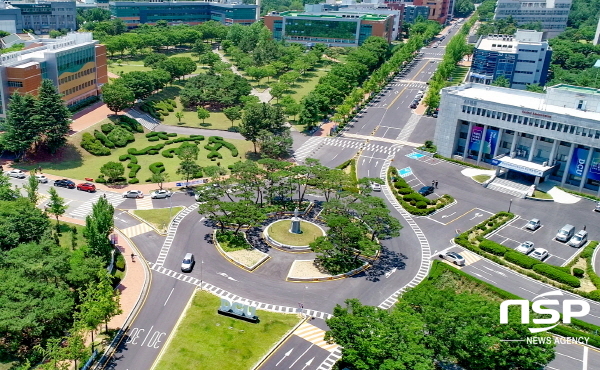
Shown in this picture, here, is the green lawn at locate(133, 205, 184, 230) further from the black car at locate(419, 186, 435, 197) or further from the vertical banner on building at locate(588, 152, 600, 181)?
the vertical banner on building at locate(588, 152, 600, 181)

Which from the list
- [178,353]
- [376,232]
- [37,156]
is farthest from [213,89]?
[178,353]

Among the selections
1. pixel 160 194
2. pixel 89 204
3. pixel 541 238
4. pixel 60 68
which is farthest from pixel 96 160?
pixel 541 238

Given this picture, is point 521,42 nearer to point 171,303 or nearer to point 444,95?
point 444,95

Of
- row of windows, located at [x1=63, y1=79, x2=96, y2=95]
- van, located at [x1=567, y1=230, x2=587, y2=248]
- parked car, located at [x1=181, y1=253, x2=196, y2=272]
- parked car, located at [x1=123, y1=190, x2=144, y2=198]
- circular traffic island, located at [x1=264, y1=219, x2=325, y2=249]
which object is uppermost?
row of windows, located at [x1=63, y1=79, x2=96, y2=95]

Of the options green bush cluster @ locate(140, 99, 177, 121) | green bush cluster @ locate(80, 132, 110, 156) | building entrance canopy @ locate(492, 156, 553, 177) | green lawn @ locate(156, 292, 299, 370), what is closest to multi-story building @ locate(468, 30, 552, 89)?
building entrance canopy @ locate(492, 156, 553, 177)

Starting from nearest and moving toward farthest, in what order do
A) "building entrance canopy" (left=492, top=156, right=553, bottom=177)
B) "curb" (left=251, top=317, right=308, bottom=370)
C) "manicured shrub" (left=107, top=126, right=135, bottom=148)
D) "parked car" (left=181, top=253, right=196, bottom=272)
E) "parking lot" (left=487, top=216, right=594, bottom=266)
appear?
"curb" (left=251, top=317, right=308, bottom=370)
"parked car" (left=181, top=253, right=196, bottom=272)
"parking lot" (left=487, top=216, right=594, bottom=266)
"building entrance canopy" (left=492, top=156, right=553, bottom=177)
"manicured shrub" (left=107, top=126, right=135, bottom=148)

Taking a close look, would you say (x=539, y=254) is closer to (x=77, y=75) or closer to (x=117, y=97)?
(x=117, y=97)
